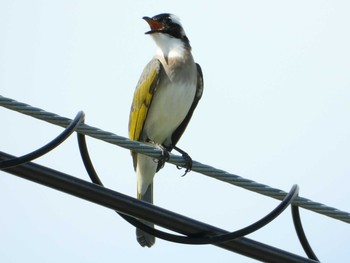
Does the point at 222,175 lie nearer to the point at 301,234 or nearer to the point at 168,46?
the point at 301,234

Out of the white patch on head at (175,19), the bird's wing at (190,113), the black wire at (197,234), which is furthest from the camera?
the white patch on head at (175,19)

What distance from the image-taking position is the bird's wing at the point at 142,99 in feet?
28.0

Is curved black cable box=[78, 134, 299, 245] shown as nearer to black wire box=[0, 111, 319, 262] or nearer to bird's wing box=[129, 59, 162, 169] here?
black wire box=[0, 111, 319, 262]

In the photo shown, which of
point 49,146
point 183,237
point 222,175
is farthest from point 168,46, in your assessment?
point 49,146

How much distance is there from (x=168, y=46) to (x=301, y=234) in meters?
4.32

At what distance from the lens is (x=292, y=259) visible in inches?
190

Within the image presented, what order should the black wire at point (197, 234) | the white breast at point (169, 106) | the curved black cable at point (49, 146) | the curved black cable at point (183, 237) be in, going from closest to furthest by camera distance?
the curved black cable at point (49, 146) → the black wire at point (197, 234) → the curved black cable at point (183, 237) → the white breast at point (169, 106)

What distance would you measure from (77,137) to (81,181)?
1.49ft

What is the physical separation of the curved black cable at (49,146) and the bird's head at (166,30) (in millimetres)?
4484

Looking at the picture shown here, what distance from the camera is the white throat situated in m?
8.97

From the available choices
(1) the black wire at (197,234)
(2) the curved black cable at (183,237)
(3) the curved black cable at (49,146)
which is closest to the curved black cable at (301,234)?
(1) the black wire at (197,234)

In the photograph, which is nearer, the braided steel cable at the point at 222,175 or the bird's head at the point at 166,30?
the braided steel cable at the point at 222,175

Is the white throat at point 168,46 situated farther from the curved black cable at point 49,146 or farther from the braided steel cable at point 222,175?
the curved black cable at point 49,146

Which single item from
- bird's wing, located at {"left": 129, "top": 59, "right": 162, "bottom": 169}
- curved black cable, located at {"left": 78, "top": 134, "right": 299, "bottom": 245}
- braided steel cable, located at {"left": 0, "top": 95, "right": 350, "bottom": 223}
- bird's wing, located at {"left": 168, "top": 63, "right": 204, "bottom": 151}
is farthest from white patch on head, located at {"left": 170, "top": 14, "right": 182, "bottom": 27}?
curved black cable, located at {"left": 78, "top": 134, "right": 299, "bottom": 245}
